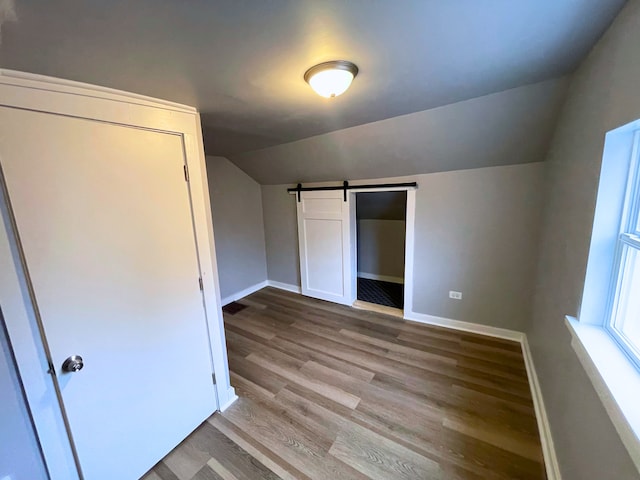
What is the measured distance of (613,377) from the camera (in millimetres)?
930

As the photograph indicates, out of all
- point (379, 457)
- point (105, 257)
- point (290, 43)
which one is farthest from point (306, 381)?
point (290, 43)

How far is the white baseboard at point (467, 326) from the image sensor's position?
2.70 meters

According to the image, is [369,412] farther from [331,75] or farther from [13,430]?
[331,75]

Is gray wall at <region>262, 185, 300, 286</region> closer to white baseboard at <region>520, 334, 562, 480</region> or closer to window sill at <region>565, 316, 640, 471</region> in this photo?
white baseboard at <region>520, 334, 562, 480</region>

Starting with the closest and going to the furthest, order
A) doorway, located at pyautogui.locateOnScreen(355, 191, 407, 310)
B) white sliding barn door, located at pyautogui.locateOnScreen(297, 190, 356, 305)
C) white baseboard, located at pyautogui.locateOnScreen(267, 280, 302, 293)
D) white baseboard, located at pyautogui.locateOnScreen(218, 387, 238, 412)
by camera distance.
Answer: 1. white baseboard, located at pyautogui.locateOnScreen(218, 387, 238, 412)
2. white sliding barn door, located at pyautogui.locateOnScreen(297, 190, 356, 305)
3. doorway, located at pyautogui.locateOnScreen(355, 191, 407, 310)
4. white baseboard, located at pyautogui.locateOnScreen(267, 280, 302, 293)

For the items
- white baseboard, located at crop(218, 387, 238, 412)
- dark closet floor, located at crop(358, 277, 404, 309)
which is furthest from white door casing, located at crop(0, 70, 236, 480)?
dark closet floor, located at crop(358, 277, 404, 309)

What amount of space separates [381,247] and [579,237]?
3362mm

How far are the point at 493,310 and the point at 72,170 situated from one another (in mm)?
3585

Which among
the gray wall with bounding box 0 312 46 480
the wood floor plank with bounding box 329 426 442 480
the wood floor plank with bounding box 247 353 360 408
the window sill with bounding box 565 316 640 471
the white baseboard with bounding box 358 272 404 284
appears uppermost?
the window sill with bounding box 565 316 640 471

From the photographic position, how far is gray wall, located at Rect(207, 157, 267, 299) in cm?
365

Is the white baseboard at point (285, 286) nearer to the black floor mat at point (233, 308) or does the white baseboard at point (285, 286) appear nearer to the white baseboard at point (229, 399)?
the black floor mat at point (233, 308)

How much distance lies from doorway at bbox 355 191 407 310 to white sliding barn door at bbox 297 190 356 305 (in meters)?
0.51

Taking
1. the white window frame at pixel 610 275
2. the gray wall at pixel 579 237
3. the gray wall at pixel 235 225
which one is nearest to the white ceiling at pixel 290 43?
the gray wall at pixel 579 237

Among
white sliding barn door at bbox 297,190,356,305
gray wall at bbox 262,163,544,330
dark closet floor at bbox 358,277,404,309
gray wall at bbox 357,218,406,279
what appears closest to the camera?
gray wall at bbox 262,163,544,330
